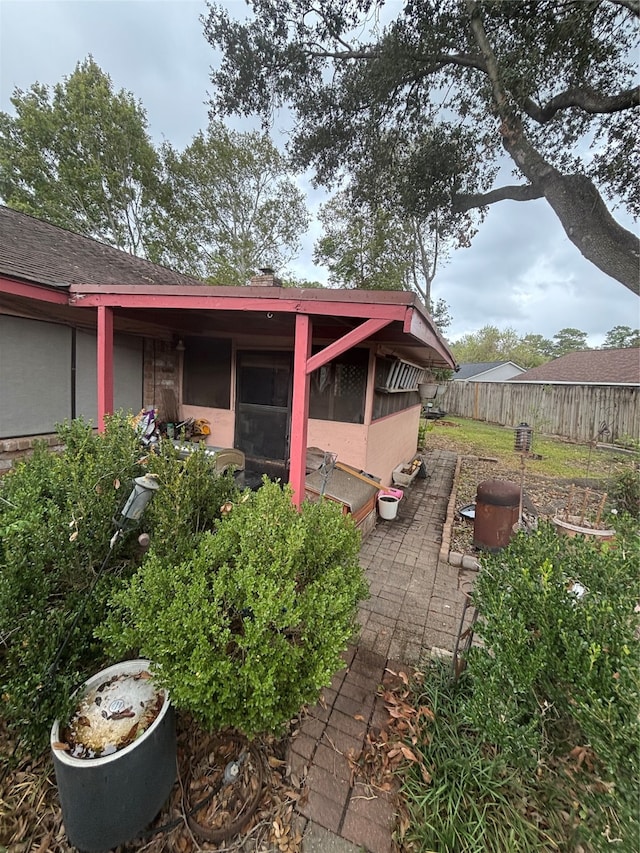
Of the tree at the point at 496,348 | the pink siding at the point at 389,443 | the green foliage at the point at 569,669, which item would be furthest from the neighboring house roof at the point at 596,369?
the tree at the point at 496,348

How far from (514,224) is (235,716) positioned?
13689mm

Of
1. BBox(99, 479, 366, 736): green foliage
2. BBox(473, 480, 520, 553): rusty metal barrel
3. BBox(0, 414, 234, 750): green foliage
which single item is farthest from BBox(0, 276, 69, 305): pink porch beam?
BBox(473, 480, 520, 553): rusty metal barrel

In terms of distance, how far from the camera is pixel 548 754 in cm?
151

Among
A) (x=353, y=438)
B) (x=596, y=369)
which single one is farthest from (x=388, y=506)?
(x=596, y=369)

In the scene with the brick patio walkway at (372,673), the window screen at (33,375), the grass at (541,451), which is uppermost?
the window screen at (33,375)

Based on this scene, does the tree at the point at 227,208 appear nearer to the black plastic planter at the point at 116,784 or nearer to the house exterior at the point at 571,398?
the house exterior at the point at 571,398

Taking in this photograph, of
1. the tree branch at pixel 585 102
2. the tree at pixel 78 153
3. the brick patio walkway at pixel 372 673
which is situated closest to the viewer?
the brick patio walkway at pixel 372 673

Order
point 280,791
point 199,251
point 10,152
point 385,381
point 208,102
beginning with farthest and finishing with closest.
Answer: point 199,251
point 10,152
point 208,102
point 385,381
point 280,791

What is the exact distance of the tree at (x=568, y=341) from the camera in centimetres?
4815

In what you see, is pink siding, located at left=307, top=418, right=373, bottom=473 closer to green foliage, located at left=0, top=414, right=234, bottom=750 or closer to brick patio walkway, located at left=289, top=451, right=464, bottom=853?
brick patio walkway, located at left=289, top=451, right=464, bottom=853

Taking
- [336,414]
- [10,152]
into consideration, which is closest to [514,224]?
[336,414]

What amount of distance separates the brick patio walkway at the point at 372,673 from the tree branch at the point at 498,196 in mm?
6086

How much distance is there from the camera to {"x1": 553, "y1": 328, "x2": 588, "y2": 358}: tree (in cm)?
4815

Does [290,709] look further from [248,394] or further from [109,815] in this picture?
[248,394]
